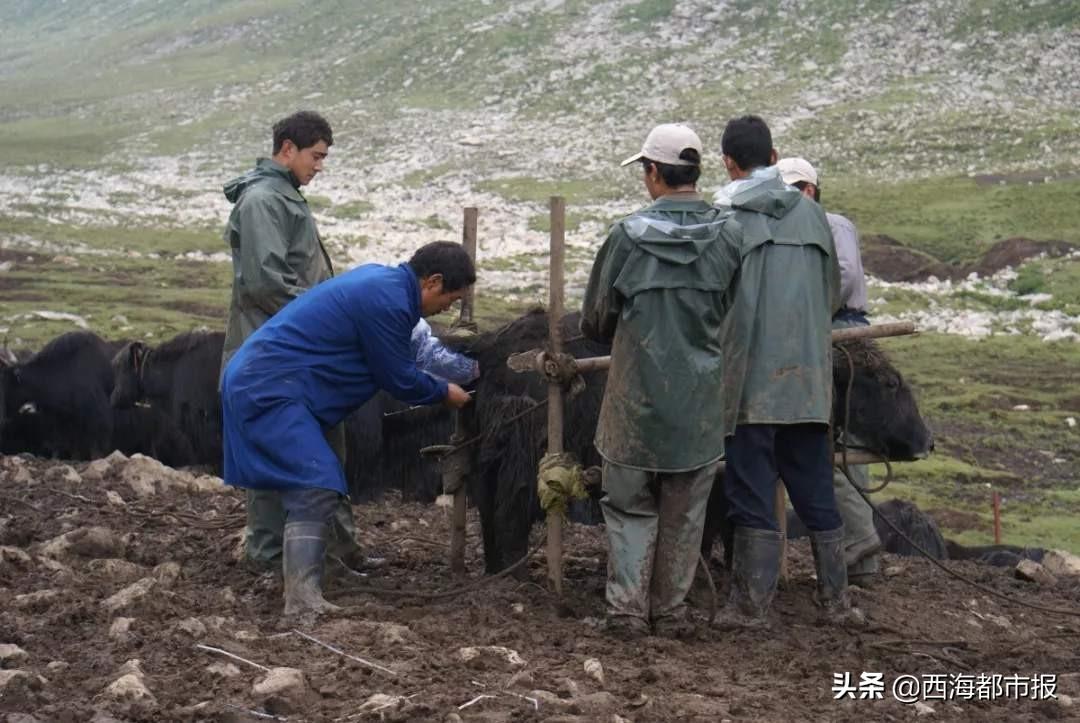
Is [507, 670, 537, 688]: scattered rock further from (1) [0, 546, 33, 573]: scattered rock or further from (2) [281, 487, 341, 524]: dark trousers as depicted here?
(1) [0, 546, 33, 573]: scattered rock

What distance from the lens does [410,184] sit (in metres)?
32.8

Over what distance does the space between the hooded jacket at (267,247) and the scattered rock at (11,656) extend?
1822 millimetres

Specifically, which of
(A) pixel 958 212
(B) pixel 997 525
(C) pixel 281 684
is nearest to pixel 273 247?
(C) pixel 281 684

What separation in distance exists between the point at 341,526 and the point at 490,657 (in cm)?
171

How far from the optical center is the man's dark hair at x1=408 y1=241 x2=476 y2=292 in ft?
18.3

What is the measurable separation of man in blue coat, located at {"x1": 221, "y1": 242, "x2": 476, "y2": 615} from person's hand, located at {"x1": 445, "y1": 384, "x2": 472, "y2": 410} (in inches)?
14.2

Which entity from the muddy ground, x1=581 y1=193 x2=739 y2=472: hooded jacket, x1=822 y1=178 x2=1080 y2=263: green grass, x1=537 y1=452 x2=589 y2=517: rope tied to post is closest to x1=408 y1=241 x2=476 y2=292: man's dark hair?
x1=581 y1=193 x2=739 y2=472: hooded jacket

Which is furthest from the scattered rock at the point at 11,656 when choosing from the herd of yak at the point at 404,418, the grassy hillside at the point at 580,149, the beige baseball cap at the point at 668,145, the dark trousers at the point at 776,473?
the grassy hillside at the point at 580,149

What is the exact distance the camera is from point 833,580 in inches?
235

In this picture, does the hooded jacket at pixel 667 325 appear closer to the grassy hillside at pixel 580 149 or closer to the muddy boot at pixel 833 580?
the muddy boot at pixel 833 580

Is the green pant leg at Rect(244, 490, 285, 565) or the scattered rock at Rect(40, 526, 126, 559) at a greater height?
the green pant leg at Rect(244, 490, 285, 565)

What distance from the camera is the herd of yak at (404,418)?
21.4ft

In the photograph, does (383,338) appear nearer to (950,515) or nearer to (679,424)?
(679,424)

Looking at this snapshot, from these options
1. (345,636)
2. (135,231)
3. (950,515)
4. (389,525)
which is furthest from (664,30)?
(345,636)
